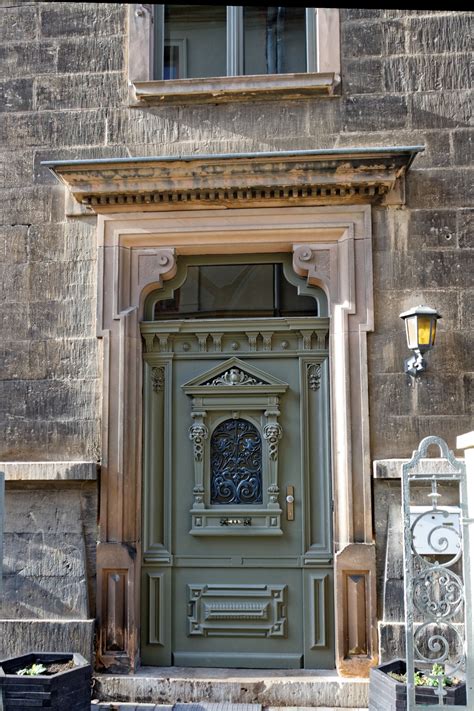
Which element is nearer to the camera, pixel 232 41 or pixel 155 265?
pixel 155 265

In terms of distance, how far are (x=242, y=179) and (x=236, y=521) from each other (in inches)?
103

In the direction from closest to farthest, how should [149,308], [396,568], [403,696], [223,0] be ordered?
1. [223,0]
2. [403,696]
3. [396,568]
4. [149,308]

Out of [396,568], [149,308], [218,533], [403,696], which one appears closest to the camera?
[403,696]

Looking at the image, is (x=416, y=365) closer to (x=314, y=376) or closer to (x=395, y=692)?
(x=314, y=376)

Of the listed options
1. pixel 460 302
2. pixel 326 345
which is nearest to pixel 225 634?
pixel 326 345

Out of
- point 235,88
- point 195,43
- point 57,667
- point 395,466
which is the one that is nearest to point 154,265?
point 235,88

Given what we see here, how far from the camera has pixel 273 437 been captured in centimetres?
616

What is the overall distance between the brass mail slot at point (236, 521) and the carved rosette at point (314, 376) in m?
1.13

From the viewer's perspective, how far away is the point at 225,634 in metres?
6.05

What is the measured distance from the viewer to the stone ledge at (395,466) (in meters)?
5.70

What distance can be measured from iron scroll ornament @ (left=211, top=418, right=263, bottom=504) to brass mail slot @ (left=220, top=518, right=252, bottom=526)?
0.43ft

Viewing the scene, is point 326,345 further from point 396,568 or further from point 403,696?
point 403,696

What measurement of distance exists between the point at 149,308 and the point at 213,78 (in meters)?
1.89

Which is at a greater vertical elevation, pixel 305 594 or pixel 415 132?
pixel 415 132
